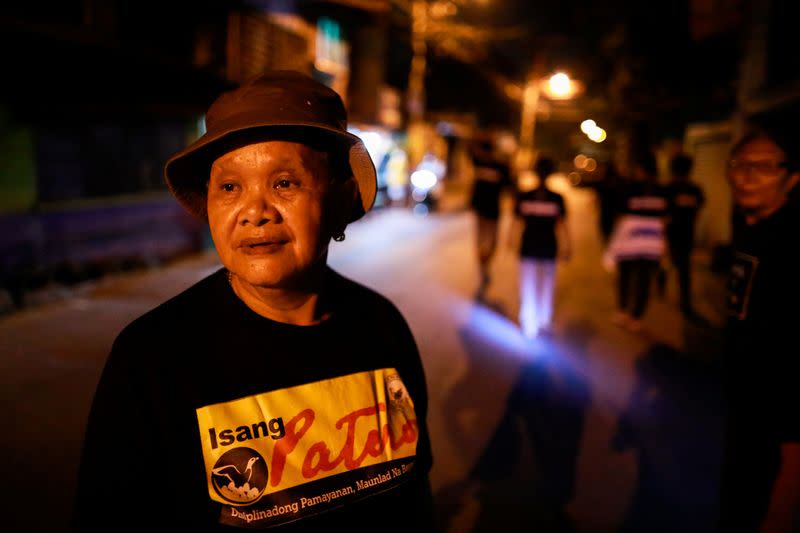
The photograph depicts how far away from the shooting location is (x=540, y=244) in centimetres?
693

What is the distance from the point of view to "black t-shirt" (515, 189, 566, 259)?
6.86 metres

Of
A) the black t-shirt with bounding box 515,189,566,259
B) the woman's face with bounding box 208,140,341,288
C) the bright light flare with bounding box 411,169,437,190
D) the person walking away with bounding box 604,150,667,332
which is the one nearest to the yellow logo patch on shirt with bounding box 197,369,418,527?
the woman's face with bounding box 208,140,341,288

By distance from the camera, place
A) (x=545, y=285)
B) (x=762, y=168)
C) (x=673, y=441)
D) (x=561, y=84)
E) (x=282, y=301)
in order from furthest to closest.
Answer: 1. (x=561, y=84)
2. (x=545, y=285)
3. (x=673, y=441)
4. (x=762, y=168)
5. (x=282, y=301)

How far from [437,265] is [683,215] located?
5.09 meters

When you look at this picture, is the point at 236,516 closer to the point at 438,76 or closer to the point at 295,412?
the point at 295,412

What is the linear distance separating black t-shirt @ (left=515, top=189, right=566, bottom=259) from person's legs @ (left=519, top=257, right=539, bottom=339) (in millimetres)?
166

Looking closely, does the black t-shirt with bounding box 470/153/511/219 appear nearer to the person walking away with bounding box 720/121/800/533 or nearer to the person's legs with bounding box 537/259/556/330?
the person's legs with bounding box 537/259/556/330

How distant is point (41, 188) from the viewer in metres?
7.83

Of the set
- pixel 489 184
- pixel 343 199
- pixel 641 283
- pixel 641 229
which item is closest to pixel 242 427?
pixel 343 199

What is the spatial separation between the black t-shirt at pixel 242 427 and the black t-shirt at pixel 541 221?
5561 millimetres

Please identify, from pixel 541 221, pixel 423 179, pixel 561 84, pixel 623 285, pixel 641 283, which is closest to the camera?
pixel 541 221

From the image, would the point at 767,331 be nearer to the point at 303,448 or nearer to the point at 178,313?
the point at 303,448

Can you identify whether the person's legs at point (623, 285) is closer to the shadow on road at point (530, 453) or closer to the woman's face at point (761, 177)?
the shadow on road at point (530, 453)

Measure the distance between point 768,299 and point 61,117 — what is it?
8.75 metres
